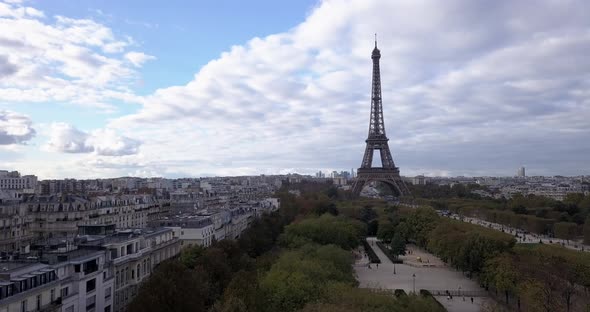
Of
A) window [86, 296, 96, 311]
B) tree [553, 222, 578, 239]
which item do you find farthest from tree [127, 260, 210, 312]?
tree [553, 222, 578, 239]

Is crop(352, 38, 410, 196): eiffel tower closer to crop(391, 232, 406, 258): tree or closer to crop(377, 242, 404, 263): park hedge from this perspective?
crop(377, 242, 404, 263): park hedge

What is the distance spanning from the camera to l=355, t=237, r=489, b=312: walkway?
3125 centimetres

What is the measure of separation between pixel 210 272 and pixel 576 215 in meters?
61.3

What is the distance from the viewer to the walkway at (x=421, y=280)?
3125 centimetres

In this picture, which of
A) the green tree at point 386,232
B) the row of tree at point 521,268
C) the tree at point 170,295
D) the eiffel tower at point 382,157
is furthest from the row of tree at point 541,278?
the eiffel tower at point 382,157

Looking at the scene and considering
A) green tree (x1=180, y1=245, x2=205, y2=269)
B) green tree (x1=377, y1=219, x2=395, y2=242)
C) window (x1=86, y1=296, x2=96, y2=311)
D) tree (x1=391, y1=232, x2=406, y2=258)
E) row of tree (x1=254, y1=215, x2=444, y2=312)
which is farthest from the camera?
green tree (x1=377, y1=219, x2=395, y2=242)

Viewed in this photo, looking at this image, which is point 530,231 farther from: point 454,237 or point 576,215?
point 454,237

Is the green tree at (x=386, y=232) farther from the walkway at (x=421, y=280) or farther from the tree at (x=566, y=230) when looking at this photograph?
the tree at (x=566, y=230)

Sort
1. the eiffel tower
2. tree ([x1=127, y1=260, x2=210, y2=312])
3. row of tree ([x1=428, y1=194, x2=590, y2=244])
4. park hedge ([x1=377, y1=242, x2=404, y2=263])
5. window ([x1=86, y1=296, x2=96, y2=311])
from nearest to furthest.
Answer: tree ([x1=127, y1=260, x2=210, y2=312])
window ([x1=86, y1=296, x2=96, y2=311])
park hedge ([x1=377, y1=242, x2=404, y2=263])
row of tree ([x1=428, y1=194, x2=590, y2=244])
the eiffel tower

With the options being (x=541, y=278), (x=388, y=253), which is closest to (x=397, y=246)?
(x=388, y=253)

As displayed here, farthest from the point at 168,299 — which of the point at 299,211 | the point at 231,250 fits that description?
the point at 299,211

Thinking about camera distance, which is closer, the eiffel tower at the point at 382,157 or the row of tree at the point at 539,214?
the row of tree at the point at 539,214

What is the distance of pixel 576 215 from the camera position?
2776 inches

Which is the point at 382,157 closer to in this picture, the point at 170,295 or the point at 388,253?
the point at 388,253
